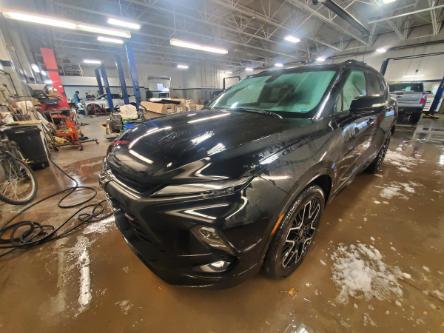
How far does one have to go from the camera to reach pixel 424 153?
455cm

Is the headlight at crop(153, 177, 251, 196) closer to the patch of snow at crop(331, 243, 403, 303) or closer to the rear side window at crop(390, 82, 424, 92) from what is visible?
the patch of snow at crop(331, 243, 403, 303)

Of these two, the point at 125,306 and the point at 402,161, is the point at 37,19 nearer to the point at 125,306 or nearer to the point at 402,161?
the point at 125,306

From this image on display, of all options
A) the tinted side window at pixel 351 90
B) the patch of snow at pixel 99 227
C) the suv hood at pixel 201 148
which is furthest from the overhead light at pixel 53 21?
the tinted side window at pixel 351 90

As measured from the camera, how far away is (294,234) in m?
1.37

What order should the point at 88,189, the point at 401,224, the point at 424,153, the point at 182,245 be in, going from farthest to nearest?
1. the point at 424,153
2. the point at 88,189
3. the point at 401,224
4. the point at 182,245

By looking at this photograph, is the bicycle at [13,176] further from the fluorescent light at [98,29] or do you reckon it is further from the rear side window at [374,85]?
the fluorescent light at [98,29]

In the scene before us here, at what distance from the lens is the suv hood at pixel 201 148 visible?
0.97m

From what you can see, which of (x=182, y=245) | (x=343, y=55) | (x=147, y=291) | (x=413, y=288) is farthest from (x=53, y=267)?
(x=343, y=55)

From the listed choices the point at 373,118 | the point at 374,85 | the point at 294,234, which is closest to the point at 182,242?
the point at 294,234

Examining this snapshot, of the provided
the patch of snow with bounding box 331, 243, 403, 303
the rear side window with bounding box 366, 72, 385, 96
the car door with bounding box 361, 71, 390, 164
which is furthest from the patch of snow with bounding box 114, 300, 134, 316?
the rear side window with bounding box 366, 72, 385, 96

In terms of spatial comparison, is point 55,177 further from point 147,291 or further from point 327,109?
point 327,109

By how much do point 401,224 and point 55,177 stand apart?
5.09 meters

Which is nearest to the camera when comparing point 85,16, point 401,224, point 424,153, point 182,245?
point 182,245

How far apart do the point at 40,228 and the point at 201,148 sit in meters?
2.23
